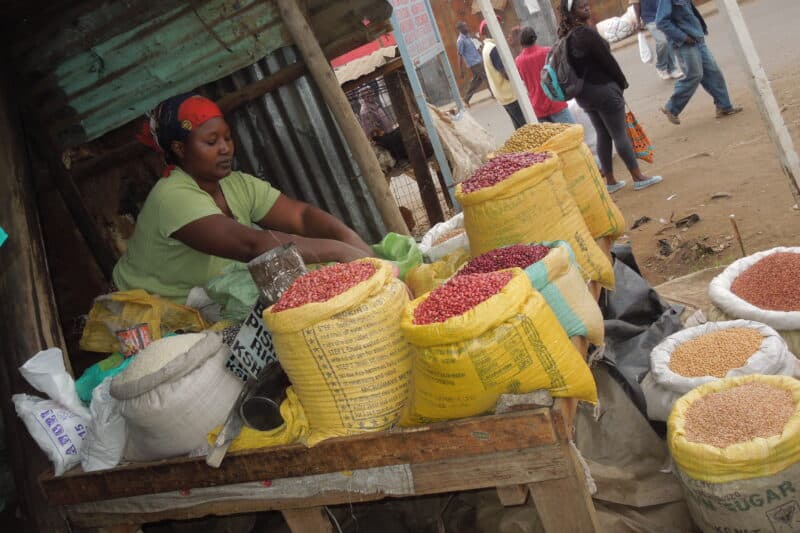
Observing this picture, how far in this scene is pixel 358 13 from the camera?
428cm

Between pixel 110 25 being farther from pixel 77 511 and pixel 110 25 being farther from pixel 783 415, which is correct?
pixel 783 415

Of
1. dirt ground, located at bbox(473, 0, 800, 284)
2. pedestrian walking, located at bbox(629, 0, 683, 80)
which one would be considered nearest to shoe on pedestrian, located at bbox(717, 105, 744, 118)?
dirt ground, located at bbox(473, 0, 800, 284)

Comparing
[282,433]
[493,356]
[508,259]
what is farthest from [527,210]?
[282,433]

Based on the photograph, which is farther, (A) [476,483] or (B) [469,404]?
(A) [476,483]

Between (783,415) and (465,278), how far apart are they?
3.68 feet

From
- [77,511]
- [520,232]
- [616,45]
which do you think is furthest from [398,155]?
[616,45]

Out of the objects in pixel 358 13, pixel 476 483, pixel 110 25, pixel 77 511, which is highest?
pixel 110 25

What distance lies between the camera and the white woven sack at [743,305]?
2930 mm

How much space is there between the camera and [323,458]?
226 cm

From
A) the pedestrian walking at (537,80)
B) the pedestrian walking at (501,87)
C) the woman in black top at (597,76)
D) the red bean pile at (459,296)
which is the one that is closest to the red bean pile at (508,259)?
the red bean pile at (459,296)

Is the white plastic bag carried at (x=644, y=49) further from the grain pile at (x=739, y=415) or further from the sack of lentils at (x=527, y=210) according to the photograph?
the grain pile at (x=739, y=415)

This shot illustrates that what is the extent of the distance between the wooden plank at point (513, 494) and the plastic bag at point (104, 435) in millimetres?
1414

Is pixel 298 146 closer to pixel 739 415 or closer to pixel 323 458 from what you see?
pixel 323 458

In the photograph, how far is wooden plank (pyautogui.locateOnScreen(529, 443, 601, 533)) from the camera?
200 cm
